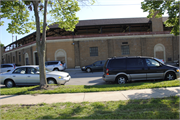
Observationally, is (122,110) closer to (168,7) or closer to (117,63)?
(117,63)

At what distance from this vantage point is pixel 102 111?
4262mm

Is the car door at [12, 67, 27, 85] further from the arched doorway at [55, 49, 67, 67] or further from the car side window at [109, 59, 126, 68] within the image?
the arched doorway at [55, 49, 67, 67]

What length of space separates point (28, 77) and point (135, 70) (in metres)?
7.30

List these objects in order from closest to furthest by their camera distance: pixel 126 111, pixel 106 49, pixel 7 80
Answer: pixel 126 111 < pixel 7 80 < pixel 106 49

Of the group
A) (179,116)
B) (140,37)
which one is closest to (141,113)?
(179,116)

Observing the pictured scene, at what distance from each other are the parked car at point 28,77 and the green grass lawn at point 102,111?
14.1 ft

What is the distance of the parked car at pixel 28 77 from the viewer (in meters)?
9.38

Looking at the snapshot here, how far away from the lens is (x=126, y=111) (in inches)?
166

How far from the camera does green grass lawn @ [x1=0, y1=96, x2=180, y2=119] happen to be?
387cm

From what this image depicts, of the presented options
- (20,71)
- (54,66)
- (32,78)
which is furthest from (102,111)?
(54,66)

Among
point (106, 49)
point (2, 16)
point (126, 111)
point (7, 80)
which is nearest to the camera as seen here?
point (126, 111)

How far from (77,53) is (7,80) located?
637 inches

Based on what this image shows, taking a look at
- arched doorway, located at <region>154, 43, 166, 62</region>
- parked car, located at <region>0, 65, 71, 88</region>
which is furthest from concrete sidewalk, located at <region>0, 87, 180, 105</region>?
arched doorway, located at <region>154, 43, 166, 62</region>

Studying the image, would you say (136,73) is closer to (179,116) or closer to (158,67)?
(158,67)
